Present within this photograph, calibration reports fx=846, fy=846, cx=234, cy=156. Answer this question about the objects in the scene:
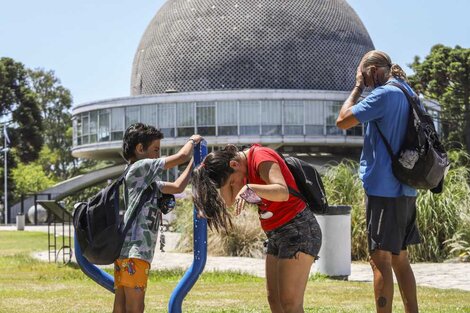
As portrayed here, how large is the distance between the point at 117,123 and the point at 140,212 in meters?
39.7

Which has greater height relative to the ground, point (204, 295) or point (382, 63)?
point (382, 63)

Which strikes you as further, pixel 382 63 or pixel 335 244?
pixel 335 244

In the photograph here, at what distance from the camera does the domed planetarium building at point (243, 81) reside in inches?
1590

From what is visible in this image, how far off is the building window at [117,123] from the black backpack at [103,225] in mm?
39258

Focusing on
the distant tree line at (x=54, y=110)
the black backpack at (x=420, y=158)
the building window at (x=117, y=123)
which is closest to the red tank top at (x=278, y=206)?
the black backpack at (x=420, y=158)

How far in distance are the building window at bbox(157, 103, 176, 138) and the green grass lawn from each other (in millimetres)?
30960

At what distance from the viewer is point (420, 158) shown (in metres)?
4.16

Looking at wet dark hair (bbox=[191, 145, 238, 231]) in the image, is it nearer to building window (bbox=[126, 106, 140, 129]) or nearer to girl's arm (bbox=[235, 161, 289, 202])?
girl's arm (bbox=[235, 161, 289, 202])

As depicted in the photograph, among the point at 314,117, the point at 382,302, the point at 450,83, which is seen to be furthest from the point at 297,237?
the point at 314,117

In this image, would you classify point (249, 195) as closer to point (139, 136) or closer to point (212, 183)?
point (212, 183)

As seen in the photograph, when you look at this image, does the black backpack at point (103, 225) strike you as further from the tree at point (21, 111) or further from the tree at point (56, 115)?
the tree at point (56, 115)

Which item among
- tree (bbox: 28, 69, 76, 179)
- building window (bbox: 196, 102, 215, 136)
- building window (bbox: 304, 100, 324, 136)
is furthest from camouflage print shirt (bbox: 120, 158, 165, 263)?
tree (bbox: 28, 69, 76, 179)

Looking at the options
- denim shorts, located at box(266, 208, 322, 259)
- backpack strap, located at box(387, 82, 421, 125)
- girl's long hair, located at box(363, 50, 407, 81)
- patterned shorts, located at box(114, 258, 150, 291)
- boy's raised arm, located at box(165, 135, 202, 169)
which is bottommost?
patterned shorts, located at box(114, 258, 150, 291)

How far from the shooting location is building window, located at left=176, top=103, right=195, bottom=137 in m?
40.4
